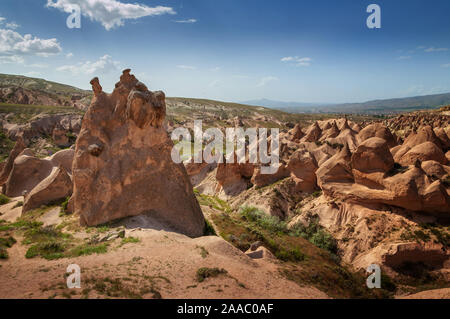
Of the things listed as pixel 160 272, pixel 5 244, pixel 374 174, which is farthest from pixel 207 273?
pixel 374 174

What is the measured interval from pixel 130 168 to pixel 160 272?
823 cm

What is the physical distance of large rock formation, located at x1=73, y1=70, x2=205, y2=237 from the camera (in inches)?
626

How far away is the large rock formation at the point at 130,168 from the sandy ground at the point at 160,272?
333cm

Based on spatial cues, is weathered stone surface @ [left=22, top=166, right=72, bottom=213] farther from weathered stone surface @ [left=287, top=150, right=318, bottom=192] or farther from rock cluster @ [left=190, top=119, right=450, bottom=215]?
weathered stone surface @ [left=287, top=150, right=318, bottom=192]

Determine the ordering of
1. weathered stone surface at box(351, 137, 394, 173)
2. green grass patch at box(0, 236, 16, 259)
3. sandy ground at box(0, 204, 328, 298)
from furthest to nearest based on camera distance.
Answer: weathered stone surface at box(351, 137, 394, 173) → green grass patch at box(0, 236, 16, 259) → sandy ground at box(0, 204, 328, 298)

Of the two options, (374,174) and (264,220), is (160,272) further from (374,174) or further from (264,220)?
(374,174)

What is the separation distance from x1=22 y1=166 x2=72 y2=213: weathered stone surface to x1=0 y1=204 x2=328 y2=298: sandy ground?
843cm

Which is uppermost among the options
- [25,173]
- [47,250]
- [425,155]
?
[425,155]

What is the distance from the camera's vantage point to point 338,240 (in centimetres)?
1914

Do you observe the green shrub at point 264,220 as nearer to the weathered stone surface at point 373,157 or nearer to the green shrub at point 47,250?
the weathered stone surface at point 373,157

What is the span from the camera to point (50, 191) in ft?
66.2

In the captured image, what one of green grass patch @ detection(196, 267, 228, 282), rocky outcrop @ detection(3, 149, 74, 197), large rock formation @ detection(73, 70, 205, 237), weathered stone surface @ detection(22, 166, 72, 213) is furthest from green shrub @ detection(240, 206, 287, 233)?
rocky outcrop @ detection(3, 149, 74, 197)

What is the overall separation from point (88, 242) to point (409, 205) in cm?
1941
